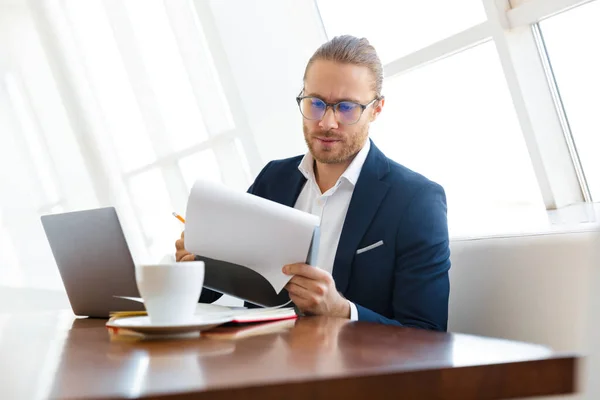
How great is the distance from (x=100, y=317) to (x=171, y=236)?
139 inches

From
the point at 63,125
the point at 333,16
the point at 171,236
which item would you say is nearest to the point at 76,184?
the point at 63,125

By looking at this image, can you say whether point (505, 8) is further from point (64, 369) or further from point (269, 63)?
point (64, 369)

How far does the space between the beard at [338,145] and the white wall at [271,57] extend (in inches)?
89.9

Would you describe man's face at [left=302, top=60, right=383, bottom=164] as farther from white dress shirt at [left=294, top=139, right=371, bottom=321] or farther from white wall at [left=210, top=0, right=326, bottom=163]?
white wall at [left=210, top=0, right=326, bottom=163]

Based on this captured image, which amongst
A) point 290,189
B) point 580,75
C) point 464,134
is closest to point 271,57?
point 464,134

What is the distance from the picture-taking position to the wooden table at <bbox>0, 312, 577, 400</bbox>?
0.71 m

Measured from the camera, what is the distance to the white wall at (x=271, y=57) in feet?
14.2

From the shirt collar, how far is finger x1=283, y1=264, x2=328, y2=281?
2.19 ft

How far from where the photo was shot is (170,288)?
111cm

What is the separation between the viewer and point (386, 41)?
389 cm

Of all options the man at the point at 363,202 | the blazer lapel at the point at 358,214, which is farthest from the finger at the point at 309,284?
the blazer lapel at the point at 358,214

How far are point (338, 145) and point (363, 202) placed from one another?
19 cm

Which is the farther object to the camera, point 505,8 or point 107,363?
point 505,8

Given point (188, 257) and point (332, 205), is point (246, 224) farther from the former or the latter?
point (332, 205)
